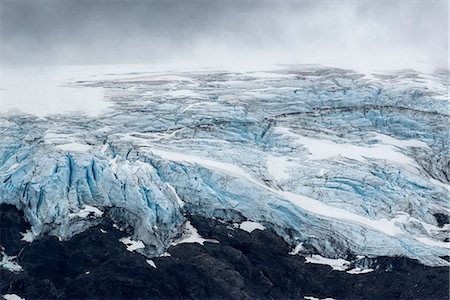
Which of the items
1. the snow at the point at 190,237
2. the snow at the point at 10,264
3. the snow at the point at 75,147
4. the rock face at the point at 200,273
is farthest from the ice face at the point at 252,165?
the snow at the point at 10,264

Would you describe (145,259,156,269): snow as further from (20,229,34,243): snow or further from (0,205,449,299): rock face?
(20,229,34,243): snow

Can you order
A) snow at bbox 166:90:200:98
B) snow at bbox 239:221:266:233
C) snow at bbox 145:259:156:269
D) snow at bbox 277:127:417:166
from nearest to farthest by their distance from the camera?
snow at bbox 145:259:156:269
snow at bbox 239:221:266:233
snow at bbox 277:127:417:166
snow at bbox 166:90:200:98

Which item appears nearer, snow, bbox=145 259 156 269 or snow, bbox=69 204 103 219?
snow, bbox=145 259 156 269

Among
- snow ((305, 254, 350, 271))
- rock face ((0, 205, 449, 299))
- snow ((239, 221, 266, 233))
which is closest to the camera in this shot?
rock face ((0, 205, 449, 299))

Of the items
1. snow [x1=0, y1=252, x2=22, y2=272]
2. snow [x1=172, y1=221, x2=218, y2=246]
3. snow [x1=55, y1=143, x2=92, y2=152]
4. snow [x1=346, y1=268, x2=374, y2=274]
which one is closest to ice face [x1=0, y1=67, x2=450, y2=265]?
snow [x1=55, y1=143, x2=92, y2=152]

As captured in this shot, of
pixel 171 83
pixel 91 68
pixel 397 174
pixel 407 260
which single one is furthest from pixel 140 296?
pixel 91 68

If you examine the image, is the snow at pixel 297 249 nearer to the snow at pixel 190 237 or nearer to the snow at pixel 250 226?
the snow at pixel 250 226
